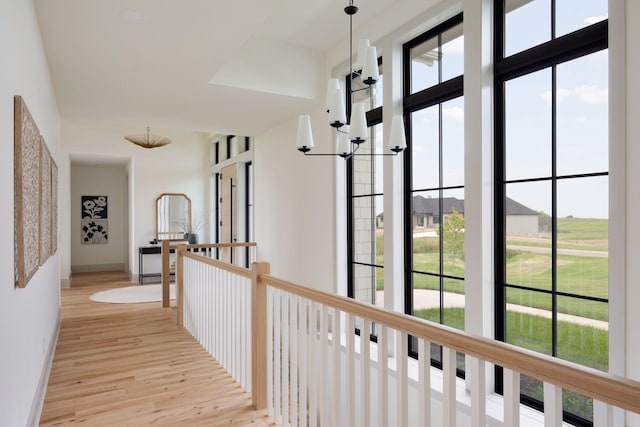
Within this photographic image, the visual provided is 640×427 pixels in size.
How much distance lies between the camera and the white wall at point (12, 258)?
5.41ft

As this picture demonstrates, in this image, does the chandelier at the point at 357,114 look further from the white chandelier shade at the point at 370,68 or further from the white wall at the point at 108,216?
the white wall at the point at 108,216

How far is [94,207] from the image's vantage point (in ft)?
29.9

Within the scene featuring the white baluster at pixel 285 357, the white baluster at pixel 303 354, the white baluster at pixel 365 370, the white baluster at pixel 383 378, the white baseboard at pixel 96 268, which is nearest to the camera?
the white baluster at pixel 383 378

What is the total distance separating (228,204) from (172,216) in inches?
64.5

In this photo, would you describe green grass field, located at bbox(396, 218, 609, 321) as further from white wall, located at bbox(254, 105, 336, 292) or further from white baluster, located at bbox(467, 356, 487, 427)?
white wall, located at bbox(254, 105, 336, 292)

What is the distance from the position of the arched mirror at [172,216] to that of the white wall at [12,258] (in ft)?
18.7

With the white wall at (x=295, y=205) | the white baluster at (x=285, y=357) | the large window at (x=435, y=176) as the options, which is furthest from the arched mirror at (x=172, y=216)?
the white baluster at (x=285, y=357)

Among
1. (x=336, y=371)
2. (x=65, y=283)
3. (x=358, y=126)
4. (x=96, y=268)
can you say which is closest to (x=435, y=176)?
(x=358, y=126)

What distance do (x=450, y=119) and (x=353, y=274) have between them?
5.95 ft

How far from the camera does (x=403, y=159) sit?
3.53 m

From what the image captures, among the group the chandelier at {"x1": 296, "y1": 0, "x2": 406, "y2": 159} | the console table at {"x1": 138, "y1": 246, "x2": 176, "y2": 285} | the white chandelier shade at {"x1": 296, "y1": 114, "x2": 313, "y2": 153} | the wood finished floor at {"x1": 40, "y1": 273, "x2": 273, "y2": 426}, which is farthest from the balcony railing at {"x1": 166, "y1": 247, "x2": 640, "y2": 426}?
the console table at {"x1": 138, "y1": 246, "x2": 176, "y2": 285}

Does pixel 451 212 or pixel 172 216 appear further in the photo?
pixel 172 216

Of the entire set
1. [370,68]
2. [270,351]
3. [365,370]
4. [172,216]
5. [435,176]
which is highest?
[370,68]

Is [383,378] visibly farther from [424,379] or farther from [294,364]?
[294,364]
